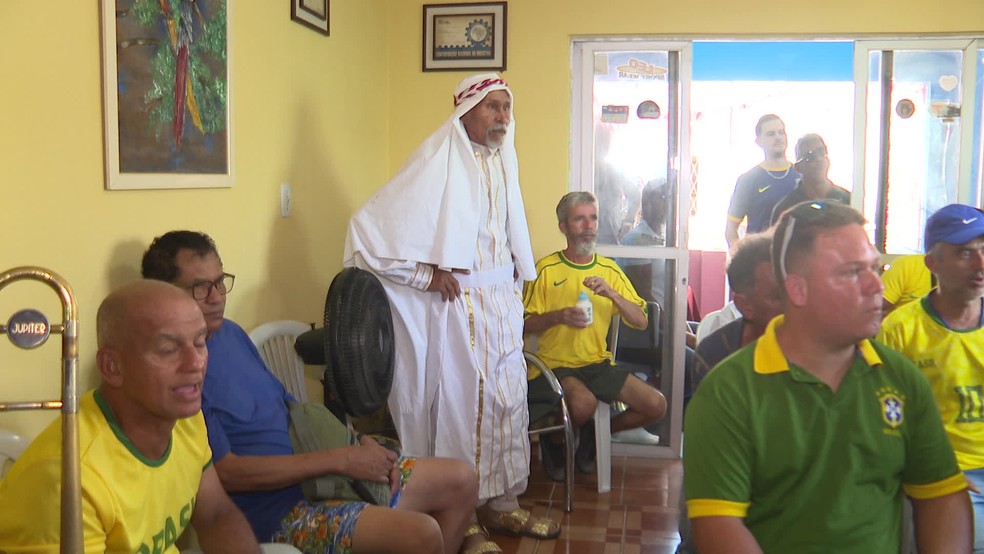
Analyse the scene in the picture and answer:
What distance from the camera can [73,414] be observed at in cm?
125

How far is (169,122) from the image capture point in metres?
2.31

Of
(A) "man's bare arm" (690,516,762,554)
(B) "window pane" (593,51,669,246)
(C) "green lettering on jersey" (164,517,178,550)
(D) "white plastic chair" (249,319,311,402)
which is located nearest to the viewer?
(A) "man's bare arm" (690,516,762,554)

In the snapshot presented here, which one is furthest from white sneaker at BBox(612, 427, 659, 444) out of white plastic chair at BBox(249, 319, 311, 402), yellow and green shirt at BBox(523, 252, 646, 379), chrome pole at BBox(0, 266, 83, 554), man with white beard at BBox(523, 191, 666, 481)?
chrome pole at BBox(0, 266, 83, 554)

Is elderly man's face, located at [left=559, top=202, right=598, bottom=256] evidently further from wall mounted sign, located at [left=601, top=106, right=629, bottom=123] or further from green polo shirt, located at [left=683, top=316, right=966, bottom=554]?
green polo shirt, located at [left=683, top=316, right=966, bottom=554]

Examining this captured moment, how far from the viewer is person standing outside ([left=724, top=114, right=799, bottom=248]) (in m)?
4.69

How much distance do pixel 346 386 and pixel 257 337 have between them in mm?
339

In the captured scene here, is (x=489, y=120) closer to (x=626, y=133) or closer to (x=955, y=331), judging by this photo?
(x=626, y=133)

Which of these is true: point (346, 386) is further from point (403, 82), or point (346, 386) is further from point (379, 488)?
point (403, 82)

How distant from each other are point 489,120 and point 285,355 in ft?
3.48

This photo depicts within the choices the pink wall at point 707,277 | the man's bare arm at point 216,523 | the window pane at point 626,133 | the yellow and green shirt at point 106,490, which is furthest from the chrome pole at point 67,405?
the pink wall at point 707,277

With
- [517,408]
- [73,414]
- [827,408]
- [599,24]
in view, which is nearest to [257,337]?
[517,408]

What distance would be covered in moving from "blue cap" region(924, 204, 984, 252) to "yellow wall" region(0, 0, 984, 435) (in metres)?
1.91

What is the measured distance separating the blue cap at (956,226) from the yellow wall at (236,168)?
1.91 metres

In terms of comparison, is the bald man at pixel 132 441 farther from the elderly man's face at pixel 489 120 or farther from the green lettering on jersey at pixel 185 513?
the elderly man's face at pixel 489 120
